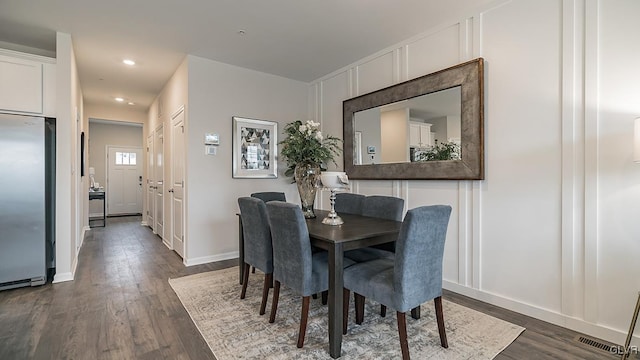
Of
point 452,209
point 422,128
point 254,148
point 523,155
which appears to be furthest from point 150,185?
point 523,155

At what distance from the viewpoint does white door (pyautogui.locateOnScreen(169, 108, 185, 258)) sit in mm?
4070

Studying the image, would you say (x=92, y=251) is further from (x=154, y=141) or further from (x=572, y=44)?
(x=572, y=44)

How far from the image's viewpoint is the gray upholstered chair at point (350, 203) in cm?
297

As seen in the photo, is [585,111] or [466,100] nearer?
[585,111]

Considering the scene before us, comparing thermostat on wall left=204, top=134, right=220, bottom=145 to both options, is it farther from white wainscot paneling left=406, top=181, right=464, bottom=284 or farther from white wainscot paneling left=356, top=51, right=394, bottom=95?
white wainscot paneling left=406, top=181, right=464, bottom=284

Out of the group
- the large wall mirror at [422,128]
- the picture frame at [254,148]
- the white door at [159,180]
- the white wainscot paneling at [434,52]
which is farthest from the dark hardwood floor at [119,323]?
the white wainscot paneling at [434,52]

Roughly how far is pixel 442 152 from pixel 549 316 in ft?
5.09

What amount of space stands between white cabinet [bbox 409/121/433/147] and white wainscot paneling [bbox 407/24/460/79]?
0.52m

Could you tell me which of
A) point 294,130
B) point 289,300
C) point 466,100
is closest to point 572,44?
point 466,100

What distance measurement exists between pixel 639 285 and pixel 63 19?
5.13 metres

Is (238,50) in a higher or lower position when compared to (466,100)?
higher

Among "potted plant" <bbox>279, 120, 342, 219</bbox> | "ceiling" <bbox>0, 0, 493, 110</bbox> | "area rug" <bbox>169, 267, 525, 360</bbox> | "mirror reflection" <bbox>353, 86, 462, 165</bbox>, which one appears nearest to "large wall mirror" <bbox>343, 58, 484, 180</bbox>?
"mirror reflection" <bbox>353, 86, 462, 165</bbox>

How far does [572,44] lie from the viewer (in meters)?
2.13

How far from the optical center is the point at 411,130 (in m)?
3.25
